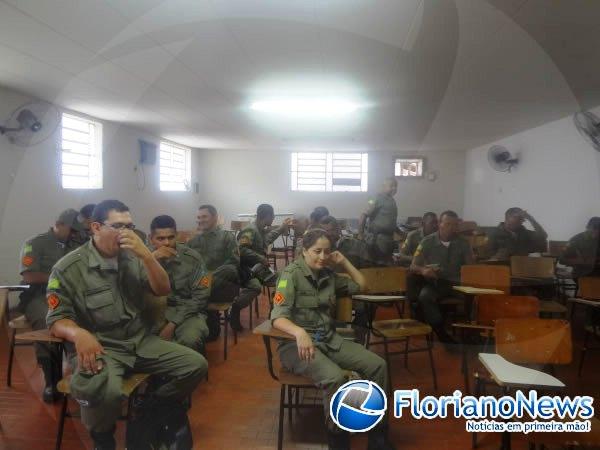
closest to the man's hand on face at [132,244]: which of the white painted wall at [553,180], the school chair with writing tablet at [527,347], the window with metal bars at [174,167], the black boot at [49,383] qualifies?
the black boot at [49,383]

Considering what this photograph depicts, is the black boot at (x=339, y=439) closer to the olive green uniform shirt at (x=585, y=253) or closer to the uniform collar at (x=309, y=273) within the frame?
the uniform collar at (x=309, y=273)

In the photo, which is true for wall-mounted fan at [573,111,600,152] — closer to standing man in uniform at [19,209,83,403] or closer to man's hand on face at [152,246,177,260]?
man's hand on face at [152,246,177,260]

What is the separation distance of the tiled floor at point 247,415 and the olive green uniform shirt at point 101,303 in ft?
2.22

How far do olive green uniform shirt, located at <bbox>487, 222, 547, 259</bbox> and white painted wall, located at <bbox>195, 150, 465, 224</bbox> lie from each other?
5212mm

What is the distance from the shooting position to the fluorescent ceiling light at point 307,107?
5031mm

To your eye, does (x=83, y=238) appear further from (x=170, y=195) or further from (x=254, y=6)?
(x=170, y=195)

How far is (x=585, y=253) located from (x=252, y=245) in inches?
137

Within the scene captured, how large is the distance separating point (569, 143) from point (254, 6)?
16.3 feet

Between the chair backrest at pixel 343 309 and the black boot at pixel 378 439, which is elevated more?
the chair backrest at pixel 343 309

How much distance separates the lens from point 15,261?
15.4 ft

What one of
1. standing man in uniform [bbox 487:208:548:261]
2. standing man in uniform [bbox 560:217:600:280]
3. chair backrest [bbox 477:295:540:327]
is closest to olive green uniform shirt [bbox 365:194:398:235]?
standing man in uniform [bbox 487:208:548:261]

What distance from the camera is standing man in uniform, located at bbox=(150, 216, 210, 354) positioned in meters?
2.62

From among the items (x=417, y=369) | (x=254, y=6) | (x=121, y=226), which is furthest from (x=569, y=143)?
(x=121, y=226)

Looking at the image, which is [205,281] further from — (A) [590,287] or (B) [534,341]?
(A) [590,287]
